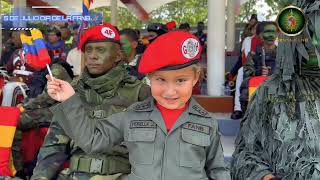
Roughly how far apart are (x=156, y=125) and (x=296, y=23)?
2.70 ft

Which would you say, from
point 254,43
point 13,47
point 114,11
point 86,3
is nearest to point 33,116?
point 86,3

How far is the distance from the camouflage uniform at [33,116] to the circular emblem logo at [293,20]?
6.15 feet

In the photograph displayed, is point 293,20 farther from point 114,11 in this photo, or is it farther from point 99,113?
point 114,11

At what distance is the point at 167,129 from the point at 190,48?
0.35 metres

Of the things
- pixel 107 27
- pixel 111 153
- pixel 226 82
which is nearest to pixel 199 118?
pixel 111 153

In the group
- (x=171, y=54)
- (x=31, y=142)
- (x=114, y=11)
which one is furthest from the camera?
(x=114, y=11)

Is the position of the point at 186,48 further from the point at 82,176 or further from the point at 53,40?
the point at 53,40

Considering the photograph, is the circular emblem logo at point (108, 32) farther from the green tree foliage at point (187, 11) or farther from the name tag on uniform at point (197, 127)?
the green tree foliage at point (187, 11)

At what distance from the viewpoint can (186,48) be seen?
7.10 feet

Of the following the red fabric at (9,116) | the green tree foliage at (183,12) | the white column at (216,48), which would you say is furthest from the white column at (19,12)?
the green tree foliage at (183,12)

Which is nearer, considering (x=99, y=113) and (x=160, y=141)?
(x=160, y=141)

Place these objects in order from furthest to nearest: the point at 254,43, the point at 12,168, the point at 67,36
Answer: the point at 254,43 → the point at 67,36 → the point at 12,168

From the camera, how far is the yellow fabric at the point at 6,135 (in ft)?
13.1

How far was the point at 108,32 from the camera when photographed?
3.15 metres
